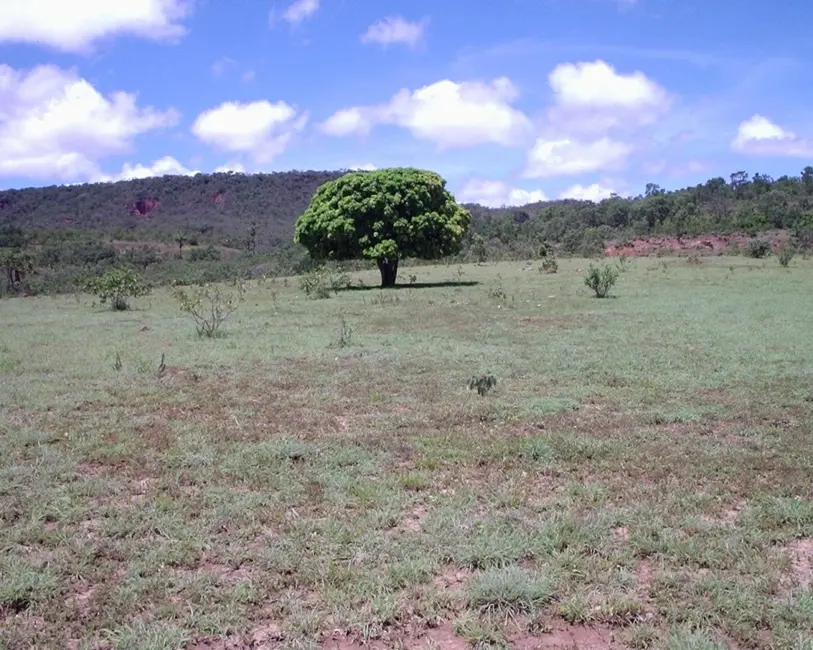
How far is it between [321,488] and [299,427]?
6.21ft

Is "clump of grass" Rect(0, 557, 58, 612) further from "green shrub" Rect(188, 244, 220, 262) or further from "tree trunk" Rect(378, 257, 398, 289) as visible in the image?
"green shrub" Rect(188, 244, 220, 262)

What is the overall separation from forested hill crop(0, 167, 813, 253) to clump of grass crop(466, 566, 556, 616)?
1714 inches

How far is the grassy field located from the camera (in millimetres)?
3910

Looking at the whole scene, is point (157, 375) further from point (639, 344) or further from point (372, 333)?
point (639, 344)

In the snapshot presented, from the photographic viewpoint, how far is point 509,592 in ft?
13.4

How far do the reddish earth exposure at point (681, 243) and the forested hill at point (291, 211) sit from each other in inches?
53.6

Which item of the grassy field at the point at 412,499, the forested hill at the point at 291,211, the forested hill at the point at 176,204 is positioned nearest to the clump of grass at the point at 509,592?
the grassy field at the point at 412,499

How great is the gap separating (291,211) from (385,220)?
69.6 metres

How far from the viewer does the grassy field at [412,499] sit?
3.91m

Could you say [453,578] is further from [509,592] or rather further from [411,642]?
[411,642]

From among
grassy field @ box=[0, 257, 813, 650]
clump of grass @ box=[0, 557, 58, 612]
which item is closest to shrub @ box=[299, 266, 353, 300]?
grassy field @ box=[0, 257, 813, 650]

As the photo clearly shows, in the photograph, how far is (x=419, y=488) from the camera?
5816 millimetres

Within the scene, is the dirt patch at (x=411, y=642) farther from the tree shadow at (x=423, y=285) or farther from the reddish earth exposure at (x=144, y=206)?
the reddish earth exposure at (x=144, y=206)

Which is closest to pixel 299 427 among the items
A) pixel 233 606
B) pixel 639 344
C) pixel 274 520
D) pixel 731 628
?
pixel 274 520
